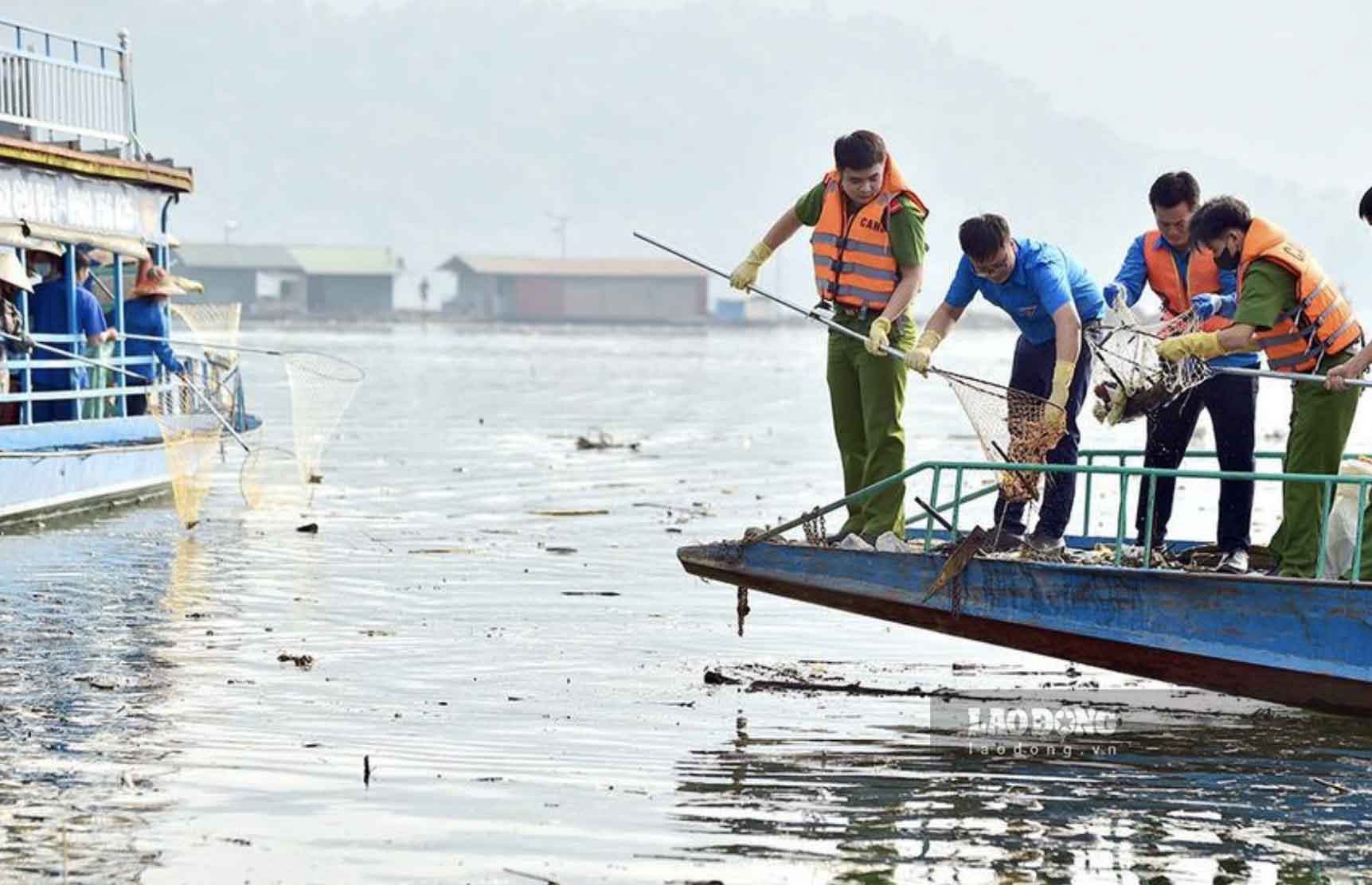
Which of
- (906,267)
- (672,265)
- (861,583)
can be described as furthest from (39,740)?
(672,265)

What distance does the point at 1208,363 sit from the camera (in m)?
10.2

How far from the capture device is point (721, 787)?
8492mm

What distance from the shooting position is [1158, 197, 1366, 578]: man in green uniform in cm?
940

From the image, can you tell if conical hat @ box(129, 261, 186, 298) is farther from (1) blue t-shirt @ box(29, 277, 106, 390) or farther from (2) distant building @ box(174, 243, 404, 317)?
(2) distant building @ box(174, 243, 404, 317)

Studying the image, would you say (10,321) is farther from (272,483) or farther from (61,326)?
(272,483)

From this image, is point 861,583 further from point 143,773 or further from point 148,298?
point 148,298

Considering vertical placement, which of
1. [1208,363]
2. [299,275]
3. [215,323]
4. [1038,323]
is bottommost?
[299,275]

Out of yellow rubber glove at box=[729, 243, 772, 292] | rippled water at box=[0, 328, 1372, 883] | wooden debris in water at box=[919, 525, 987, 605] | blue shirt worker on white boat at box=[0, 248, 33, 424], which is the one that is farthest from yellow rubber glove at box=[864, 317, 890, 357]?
blue shirt worker on white boat at box=[0, 248, 33, 424]

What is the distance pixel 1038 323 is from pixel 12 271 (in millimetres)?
9181

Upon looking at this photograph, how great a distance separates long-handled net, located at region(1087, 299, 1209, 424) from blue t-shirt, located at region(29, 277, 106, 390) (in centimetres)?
1040

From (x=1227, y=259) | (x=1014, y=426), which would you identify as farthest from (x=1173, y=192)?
Result: (x=1014, y=426)

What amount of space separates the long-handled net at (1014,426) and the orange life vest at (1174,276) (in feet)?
3.06

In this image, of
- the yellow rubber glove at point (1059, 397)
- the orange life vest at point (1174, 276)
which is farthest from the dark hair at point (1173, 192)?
the yellow rubber glove at point (1059, 397)

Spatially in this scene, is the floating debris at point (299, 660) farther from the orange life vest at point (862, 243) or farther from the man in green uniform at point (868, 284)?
the orange life vest at point (862, 243)
